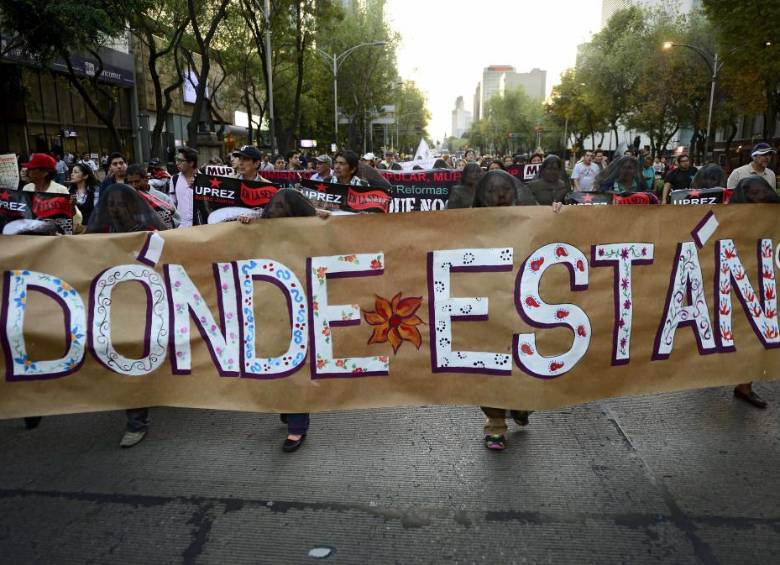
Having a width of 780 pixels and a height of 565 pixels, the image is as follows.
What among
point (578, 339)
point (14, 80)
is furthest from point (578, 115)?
point (578, 339)

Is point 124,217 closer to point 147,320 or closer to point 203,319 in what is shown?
point 147,320

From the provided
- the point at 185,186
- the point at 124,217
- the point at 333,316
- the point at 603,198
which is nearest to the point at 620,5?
the point at 603,198

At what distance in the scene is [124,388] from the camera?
11.5 feet

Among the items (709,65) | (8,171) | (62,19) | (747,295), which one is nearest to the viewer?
(747,295)

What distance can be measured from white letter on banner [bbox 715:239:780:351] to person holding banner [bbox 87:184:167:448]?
3487 millimetres

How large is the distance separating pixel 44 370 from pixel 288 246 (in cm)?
150

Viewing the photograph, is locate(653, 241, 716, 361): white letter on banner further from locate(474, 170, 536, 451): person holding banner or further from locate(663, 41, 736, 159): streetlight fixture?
locate(663, 41, 736, 159): streetlight fixture

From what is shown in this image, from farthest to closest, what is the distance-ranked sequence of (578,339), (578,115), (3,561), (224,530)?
(578,115) < (578,339) < (224,530) < (3,561)

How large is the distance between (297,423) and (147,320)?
106 centimetres

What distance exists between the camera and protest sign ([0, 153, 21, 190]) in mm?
5578

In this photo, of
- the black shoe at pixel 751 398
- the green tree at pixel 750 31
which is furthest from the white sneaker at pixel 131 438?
the green tree at pixel 750 31

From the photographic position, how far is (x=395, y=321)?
3.46m

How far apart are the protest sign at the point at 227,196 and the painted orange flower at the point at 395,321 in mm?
1980

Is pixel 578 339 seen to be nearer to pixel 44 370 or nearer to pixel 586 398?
pixel 586 398
